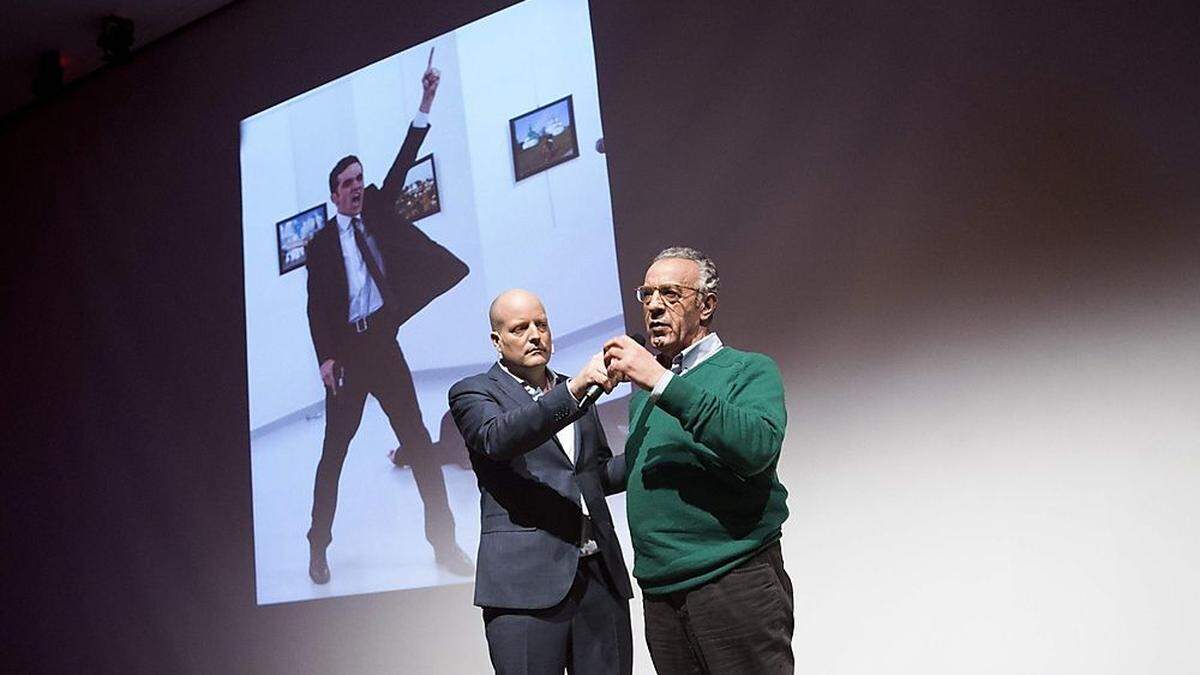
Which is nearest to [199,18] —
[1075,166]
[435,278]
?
[435,278]

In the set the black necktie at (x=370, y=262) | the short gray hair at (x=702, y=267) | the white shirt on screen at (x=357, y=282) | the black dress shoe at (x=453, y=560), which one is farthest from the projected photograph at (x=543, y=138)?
the short gray hair at (x=702, y=267)

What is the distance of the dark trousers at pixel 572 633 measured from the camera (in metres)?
1.90

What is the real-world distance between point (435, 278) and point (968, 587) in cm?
210

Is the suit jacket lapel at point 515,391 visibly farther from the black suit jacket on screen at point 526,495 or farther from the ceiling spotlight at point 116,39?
the ceiling spotlight at point 116,39

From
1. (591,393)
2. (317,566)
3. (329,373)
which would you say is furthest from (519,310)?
(317,566)

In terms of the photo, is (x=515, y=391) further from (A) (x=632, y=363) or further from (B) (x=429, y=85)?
(B) (x=429, y=85)

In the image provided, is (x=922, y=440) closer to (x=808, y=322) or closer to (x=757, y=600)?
(x=808, y=322)

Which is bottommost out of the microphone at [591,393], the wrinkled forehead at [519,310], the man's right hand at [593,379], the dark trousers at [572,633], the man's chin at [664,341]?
the dark trousers at [572,633]

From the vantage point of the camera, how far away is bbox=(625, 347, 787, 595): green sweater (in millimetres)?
1590

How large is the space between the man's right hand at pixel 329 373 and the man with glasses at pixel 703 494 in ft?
7.95

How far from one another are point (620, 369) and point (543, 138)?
1.96 meters

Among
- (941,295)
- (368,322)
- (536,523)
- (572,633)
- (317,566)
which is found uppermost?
(368,322)

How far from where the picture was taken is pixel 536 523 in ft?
6.39

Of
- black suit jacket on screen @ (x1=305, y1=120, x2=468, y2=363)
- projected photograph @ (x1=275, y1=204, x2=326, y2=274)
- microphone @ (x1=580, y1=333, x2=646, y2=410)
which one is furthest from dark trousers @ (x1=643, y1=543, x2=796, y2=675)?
projected photograph @ (x1=275, y1=204, x2=326, y2=274)
